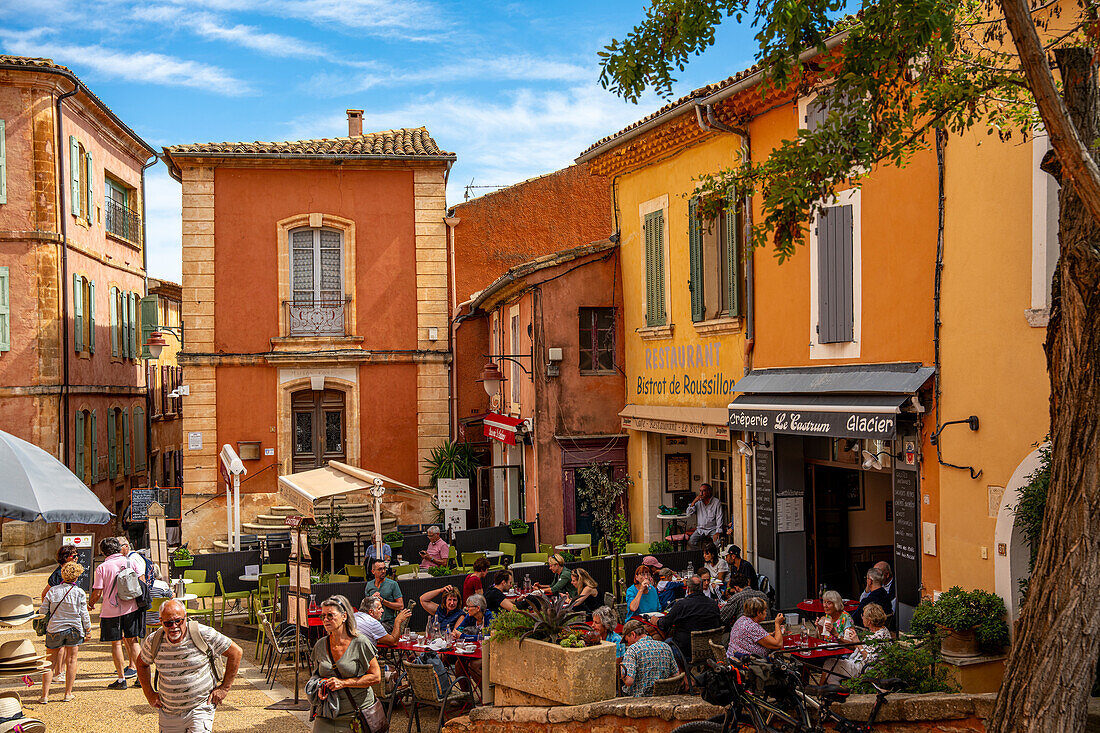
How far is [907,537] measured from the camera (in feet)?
32.7

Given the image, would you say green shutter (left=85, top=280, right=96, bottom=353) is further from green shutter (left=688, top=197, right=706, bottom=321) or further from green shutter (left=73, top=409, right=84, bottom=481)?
green shutter (left=688, top=197, right=706, bottom=321)

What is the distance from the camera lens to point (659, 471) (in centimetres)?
1605

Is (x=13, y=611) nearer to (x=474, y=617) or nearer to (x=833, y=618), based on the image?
(x=474, y=617)

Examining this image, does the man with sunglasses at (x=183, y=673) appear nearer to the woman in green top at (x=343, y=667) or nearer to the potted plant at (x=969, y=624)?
the woman in green top at (x=343, y=667)

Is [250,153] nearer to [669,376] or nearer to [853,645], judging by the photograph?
[669,376]

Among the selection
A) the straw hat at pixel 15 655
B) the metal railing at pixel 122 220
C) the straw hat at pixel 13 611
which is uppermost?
the metal railing at pixel 122 220

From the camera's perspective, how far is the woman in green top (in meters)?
6.86

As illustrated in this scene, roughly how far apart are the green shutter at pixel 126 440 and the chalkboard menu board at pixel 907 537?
22941mm

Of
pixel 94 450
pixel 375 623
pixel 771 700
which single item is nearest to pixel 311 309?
pixel 94 450

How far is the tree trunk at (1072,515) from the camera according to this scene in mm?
5316

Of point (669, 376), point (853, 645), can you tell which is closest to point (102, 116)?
point (669, 376)

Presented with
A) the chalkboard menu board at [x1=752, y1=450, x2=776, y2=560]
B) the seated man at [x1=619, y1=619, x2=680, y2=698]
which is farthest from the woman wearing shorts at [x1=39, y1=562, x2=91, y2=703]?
the chalkboard menu board at [x1=752, y1=450, x2=776, y2=560]

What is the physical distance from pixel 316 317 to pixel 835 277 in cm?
1381

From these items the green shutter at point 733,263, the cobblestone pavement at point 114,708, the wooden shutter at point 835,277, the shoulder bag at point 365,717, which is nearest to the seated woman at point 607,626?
the shoulder bag at point 365,717
